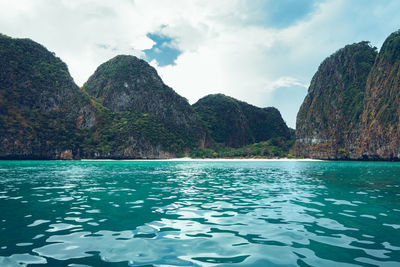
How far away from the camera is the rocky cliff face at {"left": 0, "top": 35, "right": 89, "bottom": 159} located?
109m

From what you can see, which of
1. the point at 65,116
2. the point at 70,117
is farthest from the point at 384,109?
the point at 65,116

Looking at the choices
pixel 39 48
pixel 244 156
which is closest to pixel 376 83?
pixel 244 156

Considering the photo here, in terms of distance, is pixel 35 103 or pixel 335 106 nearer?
pixel 35 103

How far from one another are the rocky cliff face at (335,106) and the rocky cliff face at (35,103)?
480 ft

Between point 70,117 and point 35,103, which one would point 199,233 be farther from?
point 70,117

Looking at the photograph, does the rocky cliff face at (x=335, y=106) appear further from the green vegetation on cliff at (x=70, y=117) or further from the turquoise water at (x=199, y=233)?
the turquoise water at (x=199, y=233)

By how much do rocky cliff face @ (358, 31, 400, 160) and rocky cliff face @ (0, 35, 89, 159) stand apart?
150105 mm

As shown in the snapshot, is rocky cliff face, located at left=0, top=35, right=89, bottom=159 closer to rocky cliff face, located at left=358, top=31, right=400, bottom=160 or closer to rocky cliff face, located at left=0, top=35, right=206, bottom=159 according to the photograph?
rocky cliff face, located at left=0, top=35, right=206, bottom=159

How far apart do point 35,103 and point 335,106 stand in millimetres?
177666

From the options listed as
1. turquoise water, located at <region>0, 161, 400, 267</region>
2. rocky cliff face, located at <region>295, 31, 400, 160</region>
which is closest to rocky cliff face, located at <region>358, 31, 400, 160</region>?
rocky cliff face, located at <region>295, 31, 400, 160</region>

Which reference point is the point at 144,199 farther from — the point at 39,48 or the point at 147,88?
the point at 147,88

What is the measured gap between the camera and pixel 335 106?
6063 inches

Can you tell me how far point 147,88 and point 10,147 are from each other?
111356 millimetres

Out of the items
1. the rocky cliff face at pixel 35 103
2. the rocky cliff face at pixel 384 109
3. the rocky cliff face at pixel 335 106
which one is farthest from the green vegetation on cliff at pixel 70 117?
the rocky cliff face at pixel 384 109
